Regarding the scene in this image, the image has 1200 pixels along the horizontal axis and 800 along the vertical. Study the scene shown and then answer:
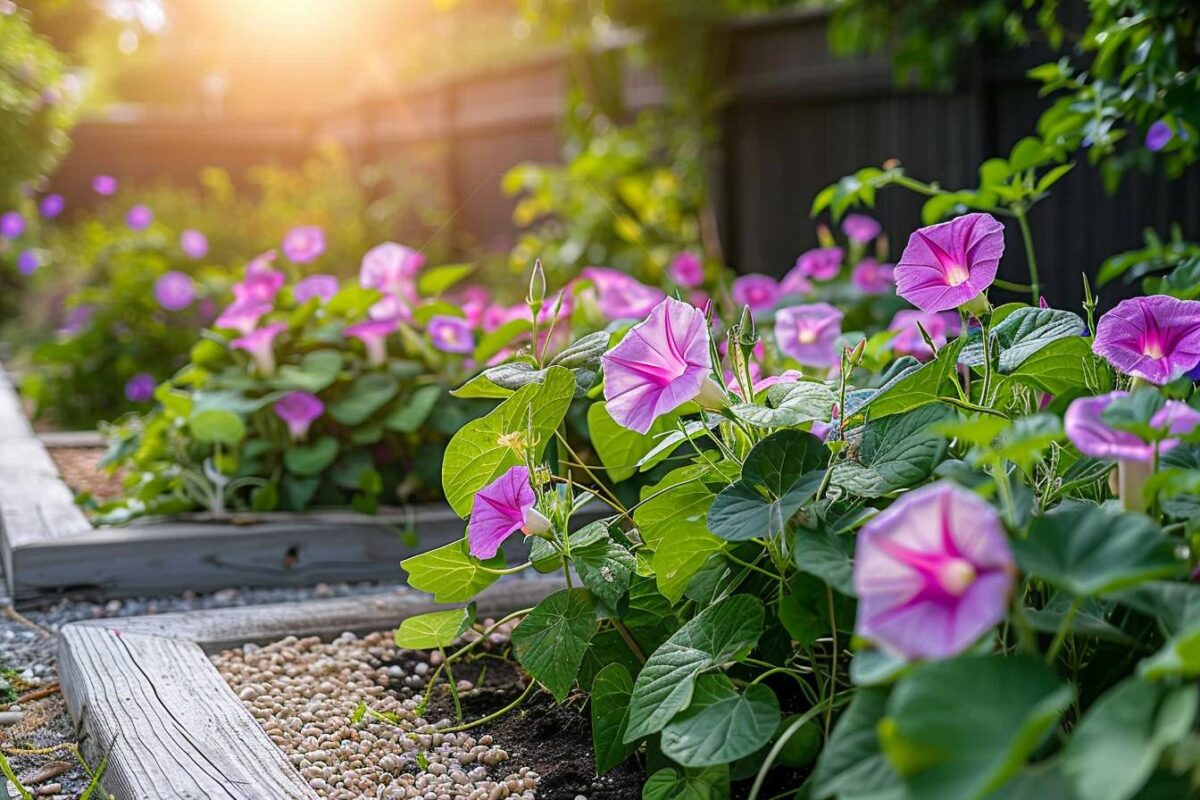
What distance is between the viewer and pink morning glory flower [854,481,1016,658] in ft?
2.08

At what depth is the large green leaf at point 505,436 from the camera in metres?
1.16

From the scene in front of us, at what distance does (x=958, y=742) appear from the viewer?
63 centimetres

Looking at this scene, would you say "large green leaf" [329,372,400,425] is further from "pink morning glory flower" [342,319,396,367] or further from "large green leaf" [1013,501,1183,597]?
"large green leaf" [1013,501,1183,597]

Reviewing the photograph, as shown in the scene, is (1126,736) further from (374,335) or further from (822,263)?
(822,263)

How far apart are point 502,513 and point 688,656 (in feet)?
0.71

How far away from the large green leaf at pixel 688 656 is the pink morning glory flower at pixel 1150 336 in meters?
0.38

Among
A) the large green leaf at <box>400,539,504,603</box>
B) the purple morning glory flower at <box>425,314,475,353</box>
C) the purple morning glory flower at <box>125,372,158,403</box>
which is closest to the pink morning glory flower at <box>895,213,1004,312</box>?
the large green leaf at <box>400,539,504,603</box>

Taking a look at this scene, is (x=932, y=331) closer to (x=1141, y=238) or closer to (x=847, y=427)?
(x=847, y=427)

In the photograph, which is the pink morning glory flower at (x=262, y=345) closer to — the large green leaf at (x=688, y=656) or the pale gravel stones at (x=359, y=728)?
the pale gravel stones at (x=359, y=728)

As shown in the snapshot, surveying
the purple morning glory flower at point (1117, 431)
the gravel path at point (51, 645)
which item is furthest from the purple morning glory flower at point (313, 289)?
the purple morning glory flower at point (1117, 431)

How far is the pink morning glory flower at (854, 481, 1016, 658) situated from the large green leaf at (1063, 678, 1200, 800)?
0.25 ft

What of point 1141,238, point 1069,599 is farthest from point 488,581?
point 1141,238

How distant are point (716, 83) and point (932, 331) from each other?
332cm

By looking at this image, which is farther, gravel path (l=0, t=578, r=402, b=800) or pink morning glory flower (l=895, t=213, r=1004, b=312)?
gravel path (l=0, t=578, r=402, b=800)
